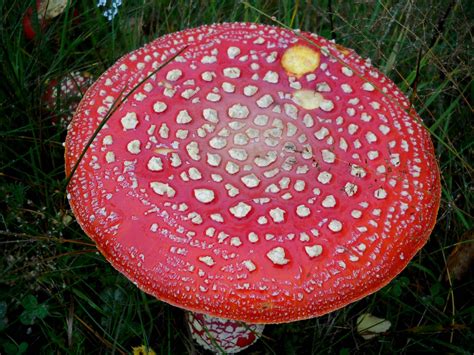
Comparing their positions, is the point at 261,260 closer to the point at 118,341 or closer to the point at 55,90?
the point at 118,341

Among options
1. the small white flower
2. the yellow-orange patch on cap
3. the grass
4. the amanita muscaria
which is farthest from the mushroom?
the yellow-orange patch on cap

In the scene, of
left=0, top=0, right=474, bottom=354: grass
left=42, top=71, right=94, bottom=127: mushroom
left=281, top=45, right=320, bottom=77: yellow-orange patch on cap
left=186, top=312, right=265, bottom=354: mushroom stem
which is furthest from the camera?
left=42, top=71, right=94, bottom=127: mushroom

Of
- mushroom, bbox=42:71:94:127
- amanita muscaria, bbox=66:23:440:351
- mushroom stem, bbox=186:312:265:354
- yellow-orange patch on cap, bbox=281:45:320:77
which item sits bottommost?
mushroom stem, bbox=186:312:265:354

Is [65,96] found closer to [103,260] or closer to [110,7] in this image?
[110,7]

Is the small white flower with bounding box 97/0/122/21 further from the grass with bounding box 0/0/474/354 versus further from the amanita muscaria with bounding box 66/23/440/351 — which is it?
the amanita muscaria with bounding box 66/23/440/351

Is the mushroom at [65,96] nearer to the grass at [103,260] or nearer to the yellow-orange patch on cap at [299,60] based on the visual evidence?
the grass at [103,260]

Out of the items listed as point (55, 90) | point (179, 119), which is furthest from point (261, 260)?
point (55, 90)
